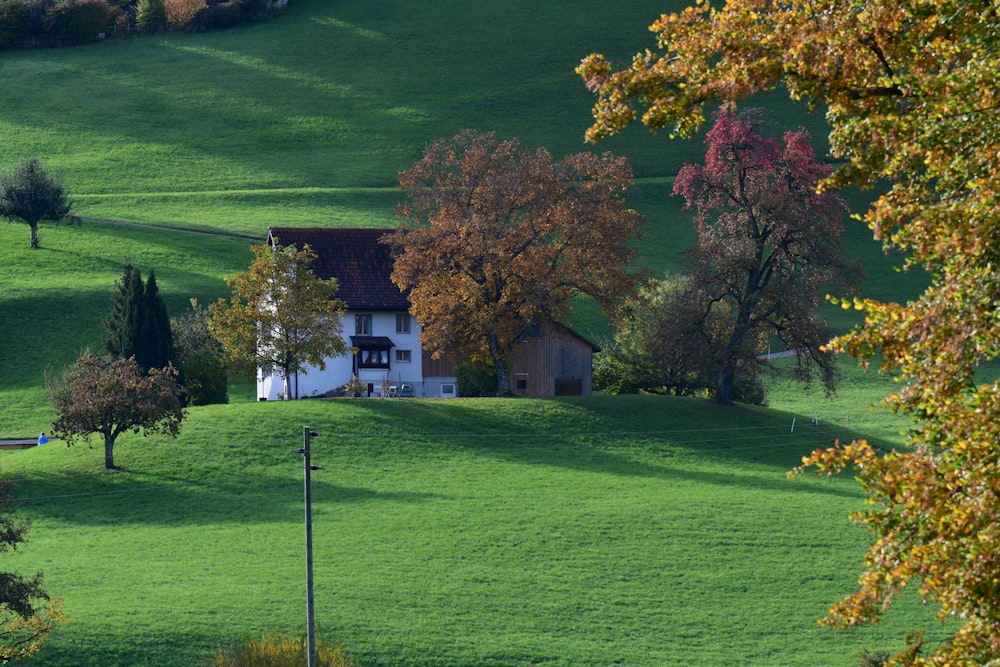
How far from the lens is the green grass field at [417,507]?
38.6m

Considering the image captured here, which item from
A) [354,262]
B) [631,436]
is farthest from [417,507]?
[354,262]

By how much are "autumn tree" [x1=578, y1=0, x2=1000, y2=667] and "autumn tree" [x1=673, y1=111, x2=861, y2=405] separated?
53398 mm

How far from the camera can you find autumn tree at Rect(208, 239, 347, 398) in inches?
2783

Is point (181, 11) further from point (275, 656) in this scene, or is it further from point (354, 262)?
point (275, 656)

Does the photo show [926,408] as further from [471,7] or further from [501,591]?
[471,7]

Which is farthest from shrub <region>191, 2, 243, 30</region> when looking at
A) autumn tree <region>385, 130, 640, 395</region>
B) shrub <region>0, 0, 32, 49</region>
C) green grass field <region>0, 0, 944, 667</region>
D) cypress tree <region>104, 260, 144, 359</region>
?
autumn tree <region>385, 130, 640, 395</region>

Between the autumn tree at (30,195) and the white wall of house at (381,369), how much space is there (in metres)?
30.9

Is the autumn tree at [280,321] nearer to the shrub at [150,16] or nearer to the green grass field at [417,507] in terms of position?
the green grass field at [417,507]

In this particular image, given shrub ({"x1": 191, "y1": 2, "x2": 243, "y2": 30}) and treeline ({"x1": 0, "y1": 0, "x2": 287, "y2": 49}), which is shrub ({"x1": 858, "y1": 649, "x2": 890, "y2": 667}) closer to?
treeline ({"x1": 0, "y1": 0, "x2": 287, "y2": 49})

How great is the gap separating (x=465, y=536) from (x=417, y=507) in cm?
433

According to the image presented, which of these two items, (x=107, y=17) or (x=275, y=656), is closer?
(x=275, y=656)

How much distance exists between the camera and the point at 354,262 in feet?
274

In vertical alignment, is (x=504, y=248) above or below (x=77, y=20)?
below

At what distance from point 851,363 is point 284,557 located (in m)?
56.1
